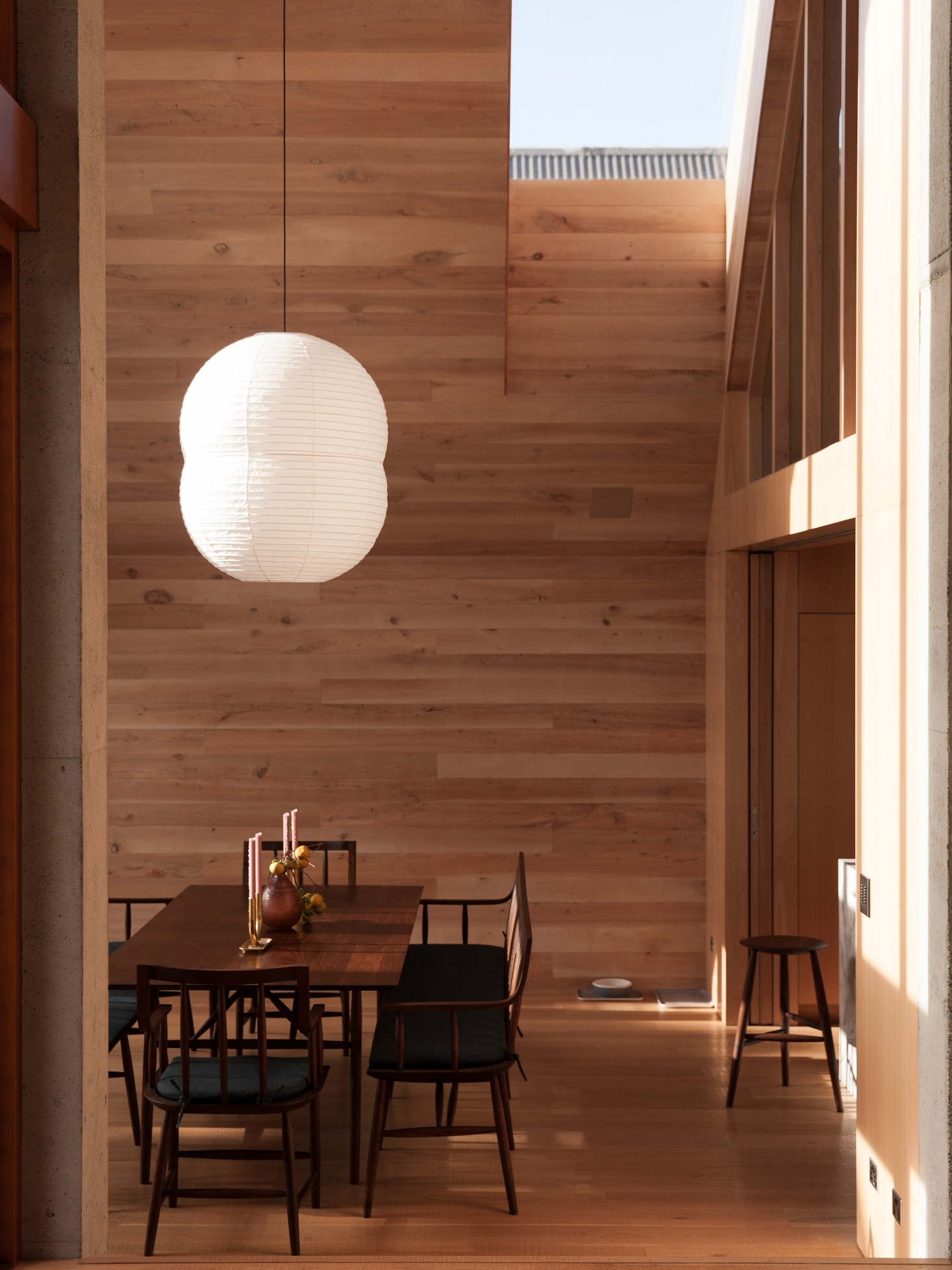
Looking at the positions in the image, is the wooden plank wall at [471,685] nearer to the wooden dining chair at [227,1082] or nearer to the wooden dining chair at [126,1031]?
the wooden dining chair at [126,1031]

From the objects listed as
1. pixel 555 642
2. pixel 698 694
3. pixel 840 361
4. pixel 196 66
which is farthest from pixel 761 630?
pixel 196 66

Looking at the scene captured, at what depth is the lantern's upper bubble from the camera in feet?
10.5

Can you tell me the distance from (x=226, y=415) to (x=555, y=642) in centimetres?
311

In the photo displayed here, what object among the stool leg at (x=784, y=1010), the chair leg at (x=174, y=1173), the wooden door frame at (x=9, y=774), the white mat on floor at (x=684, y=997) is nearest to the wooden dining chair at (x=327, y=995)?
the chair leg at (x=174, y=1173)

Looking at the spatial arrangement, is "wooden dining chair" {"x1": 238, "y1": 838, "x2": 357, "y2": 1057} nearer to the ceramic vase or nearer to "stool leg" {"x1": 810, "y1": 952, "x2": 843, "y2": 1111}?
the ceramic vase

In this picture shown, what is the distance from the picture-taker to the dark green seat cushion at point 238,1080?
3312 mm

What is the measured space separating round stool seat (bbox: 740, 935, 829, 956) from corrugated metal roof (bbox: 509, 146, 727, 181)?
125 inches

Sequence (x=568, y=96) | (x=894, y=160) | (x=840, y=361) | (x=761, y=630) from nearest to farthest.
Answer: (x=894, y=160) < (x=840, y=361) < (x=568, y=96) < (x=761, y=630)

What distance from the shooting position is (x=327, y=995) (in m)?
5.47

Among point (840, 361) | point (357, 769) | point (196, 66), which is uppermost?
point (196, 66)

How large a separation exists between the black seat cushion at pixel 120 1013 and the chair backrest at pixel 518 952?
1.26 meters

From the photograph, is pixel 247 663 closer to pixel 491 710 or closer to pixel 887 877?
pixel 491 710

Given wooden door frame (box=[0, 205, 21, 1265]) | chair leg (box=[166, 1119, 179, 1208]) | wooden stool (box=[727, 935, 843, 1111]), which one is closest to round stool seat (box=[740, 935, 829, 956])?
wooden stool (box=[727, 935, 843, 1111])

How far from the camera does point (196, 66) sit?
4.32 metres
